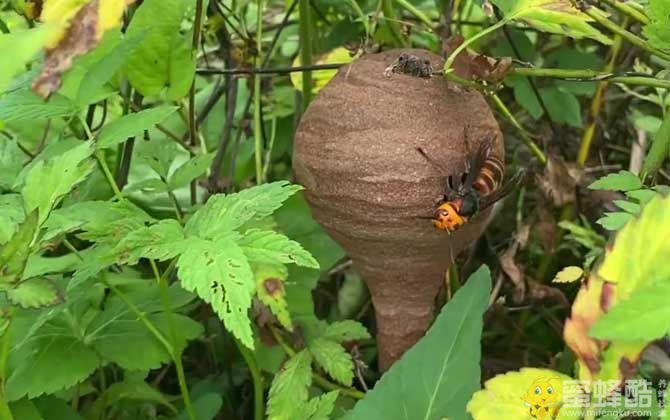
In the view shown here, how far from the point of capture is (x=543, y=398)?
1.60 ft

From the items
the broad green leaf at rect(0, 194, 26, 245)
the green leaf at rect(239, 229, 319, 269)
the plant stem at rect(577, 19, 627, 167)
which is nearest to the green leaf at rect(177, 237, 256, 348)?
the green leaf at rect(239, 229, 319, 269)

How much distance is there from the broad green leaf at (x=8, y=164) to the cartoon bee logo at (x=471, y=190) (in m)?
0.35

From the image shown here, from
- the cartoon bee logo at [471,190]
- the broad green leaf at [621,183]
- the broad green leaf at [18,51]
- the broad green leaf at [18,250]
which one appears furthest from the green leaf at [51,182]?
the broad green leaf at [621,183]

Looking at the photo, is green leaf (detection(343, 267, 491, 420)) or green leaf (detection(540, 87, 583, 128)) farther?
green leaf (detection(540, 87, 583, 128))

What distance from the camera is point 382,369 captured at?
81cm

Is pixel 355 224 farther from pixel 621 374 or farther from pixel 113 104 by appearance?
pixel 113 104

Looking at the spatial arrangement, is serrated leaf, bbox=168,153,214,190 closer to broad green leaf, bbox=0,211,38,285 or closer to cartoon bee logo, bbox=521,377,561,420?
broad green leaf, bbox=0,211,38,285

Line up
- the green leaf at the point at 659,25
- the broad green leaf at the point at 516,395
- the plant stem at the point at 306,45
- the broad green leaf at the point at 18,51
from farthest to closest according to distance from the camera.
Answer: the plant stem at the point at 306,45
the green leaf at the point at 659,25
the broad green leaf at the point at 516,395
the broad green leaf at the point at 18,51

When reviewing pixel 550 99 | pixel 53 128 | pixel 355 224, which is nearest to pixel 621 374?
pixel 355 224

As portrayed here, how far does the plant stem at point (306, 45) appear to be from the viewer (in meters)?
0.82

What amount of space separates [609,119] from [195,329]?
27.5 inches

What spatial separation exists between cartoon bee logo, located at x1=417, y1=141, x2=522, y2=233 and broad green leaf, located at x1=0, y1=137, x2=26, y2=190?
35 cm

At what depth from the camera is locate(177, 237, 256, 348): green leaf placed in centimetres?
48

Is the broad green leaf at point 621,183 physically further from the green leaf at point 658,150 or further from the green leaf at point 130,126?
the green leaf at point 130,126
